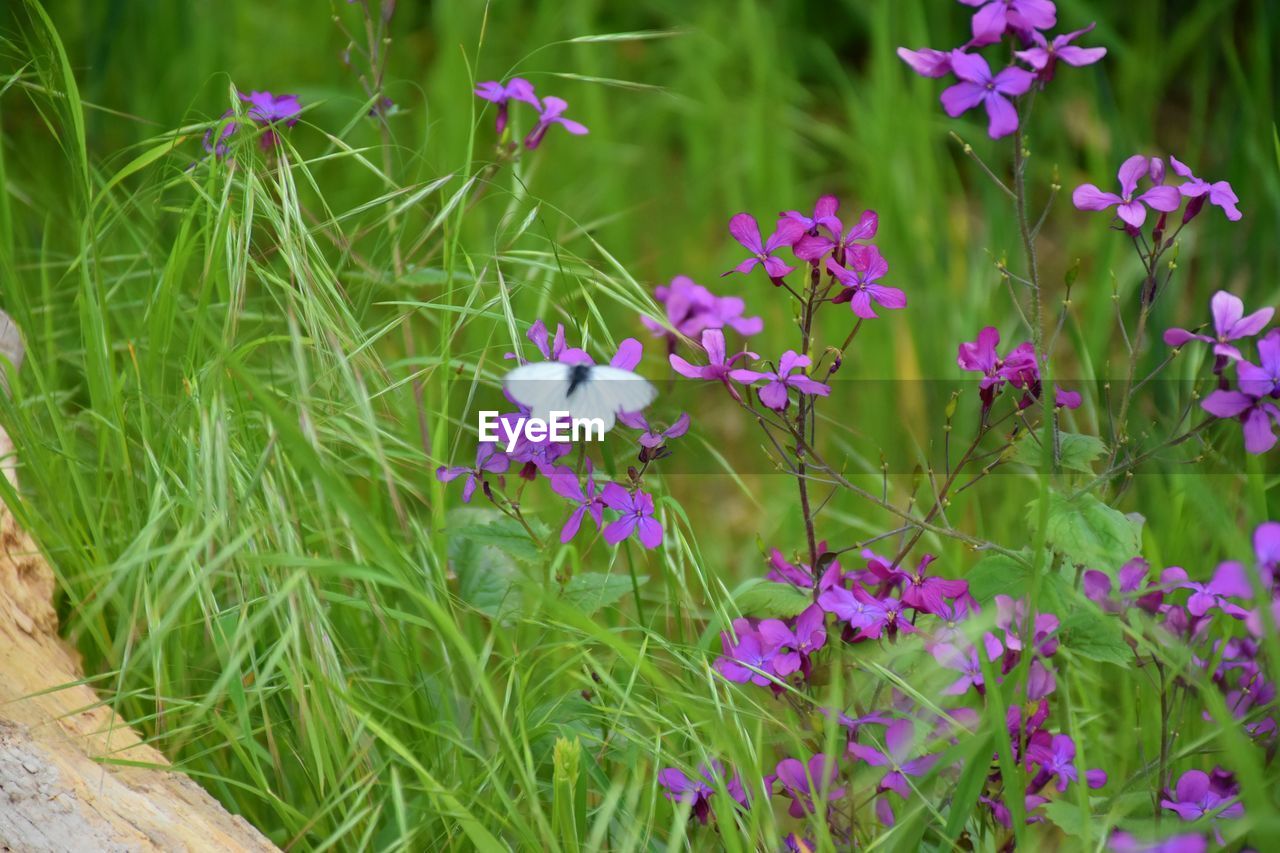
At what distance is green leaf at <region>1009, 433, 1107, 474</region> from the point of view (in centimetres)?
99

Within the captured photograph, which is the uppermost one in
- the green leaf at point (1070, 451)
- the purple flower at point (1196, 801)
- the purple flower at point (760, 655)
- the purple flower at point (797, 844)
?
the green leaf at point (1070, 451)

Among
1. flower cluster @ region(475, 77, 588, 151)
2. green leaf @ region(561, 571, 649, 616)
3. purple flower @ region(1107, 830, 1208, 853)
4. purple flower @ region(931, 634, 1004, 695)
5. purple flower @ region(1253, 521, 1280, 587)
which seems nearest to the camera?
purple flower @ region(1107, 830, 1208, 853)

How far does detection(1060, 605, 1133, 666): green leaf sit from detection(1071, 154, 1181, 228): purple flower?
32 centimetres

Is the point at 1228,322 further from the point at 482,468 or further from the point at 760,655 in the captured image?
the point at 482,468

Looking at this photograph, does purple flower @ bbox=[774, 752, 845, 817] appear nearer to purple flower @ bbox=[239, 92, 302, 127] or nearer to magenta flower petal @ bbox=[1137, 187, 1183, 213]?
magenta flower petal @ bbox=[1137, 187, 1183, 213]

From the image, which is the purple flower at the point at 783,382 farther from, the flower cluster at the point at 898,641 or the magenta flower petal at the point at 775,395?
the flower cluster at the point at 898,641

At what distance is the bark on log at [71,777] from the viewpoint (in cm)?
91

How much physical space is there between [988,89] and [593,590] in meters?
0.54

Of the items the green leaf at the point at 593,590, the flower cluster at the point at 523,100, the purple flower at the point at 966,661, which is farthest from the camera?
the flower cluster at the point at 523,100

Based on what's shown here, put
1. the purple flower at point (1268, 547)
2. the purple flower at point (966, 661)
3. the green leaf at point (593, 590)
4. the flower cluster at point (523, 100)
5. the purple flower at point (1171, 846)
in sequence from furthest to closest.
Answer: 1. the flower cluster at point (523, 100)
2. the green leaf at point (593, 590)
3. the purple flower at point (966, 661)
4. the purple flower at point (1268, 547)
5. the purple flower at point (1171, 846)

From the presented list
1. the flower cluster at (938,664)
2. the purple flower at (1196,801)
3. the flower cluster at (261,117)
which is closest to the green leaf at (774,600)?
the flower cluster at (938,664)

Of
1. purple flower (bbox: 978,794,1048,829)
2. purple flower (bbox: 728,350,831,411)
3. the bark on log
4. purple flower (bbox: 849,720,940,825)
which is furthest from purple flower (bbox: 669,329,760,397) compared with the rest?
the bark on log

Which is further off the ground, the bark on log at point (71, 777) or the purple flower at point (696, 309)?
the purple flower at point (696, 309)

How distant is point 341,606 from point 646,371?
0.60m
